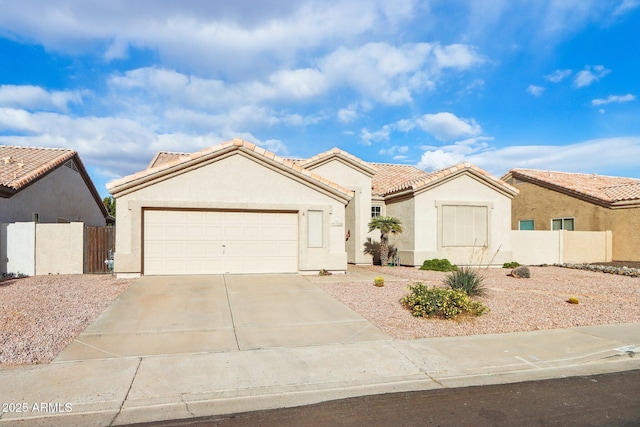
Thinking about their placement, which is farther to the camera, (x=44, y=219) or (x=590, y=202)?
(x=590, y=202)

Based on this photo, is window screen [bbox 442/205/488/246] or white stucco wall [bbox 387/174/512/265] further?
window screen [bbox 442/205/488/246]

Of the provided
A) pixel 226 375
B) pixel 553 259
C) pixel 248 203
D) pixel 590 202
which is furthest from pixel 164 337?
pixel 590 202

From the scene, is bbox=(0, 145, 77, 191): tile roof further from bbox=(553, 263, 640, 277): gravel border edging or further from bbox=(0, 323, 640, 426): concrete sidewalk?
bbox=(553, 263, 640, 277): gravel border edging

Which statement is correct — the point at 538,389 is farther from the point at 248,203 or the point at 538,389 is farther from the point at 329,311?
the point at 248,203

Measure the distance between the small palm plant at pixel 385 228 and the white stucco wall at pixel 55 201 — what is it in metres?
14.5

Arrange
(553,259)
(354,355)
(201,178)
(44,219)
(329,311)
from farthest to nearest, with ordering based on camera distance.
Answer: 1. (553,259)
2. (44,219)
3. (201,178)
4. (329,311)
5. (354,355)

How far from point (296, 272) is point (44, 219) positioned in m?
12.8

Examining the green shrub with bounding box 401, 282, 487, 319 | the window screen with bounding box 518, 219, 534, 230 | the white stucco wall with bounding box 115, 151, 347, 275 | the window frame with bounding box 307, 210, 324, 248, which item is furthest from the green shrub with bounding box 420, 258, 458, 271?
the window screen with bounding box 518, 219, 534, 230

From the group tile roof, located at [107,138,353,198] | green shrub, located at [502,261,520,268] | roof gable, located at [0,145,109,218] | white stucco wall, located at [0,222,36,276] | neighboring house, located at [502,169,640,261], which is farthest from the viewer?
neighboring house, located at [502,169,640,261]

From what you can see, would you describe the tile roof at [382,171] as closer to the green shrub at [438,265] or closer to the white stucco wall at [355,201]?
the white stucco wall at [355,201]

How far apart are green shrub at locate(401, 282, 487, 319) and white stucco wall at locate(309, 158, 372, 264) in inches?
396

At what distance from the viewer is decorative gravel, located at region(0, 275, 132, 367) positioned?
6.84 meters

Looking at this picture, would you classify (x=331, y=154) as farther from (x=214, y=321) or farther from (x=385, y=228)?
(x=214, y=321)

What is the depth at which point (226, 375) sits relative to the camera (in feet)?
19.7
